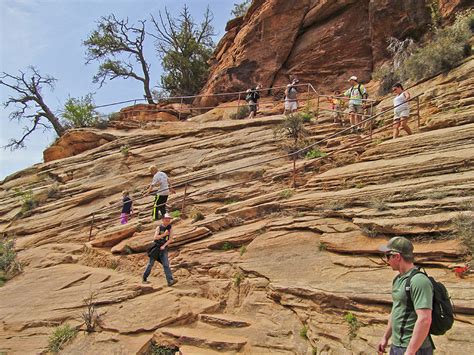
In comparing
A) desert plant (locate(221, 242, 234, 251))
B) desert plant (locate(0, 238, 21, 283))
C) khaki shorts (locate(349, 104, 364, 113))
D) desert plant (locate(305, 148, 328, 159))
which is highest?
khaki shorts (locate(349, 104, 364, 113))

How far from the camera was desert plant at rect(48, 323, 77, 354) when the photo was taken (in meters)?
7.82

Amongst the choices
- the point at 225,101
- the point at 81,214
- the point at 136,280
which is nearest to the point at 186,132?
the point at 81,214

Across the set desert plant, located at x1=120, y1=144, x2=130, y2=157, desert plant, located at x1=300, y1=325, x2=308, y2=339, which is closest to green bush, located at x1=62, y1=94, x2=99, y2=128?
desert plant, located at x1=120, y1=144, x2=130, y2=157

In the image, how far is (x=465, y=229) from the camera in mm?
6195

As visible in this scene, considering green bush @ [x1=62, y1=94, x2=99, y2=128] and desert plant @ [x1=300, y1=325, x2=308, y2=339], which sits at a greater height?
green bush @ [x1=62, y1=94, x2=99, y2=128]

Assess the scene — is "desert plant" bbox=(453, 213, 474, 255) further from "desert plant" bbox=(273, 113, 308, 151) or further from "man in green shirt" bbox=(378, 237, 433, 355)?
"desert plant" bbox=(273, 113, 308, 151)

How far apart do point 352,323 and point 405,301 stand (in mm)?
2386

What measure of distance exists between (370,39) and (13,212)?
1767 cm

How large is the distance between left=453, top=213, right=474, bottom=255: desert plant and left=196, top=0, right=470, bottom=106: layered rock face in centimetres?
1436

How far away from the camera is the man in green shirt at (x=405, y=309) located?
3523 millimetres

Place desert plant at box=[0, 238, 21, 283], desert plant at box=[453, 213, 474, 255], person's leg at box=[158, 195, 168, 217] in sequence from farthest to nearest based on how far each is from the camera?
person's leg at box=[158, 195, 168, 217], desert plant at box=[0, 238, 21, 283], desert plant at box=[453, 213, 474, 255]

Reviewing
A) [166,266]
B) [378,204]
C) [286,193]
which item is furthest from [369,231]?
[166,266]

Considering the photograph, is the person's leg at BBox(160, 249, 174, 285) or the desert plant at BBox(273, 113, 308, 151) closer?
the person's leg at BBox(160, 249, 174, 285)

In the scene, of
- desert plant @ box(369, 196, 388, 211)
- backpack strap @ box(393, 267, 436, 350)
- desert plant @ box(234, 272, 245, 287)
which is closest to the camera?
backpack strap @ box(393, 267, 436, 350)
